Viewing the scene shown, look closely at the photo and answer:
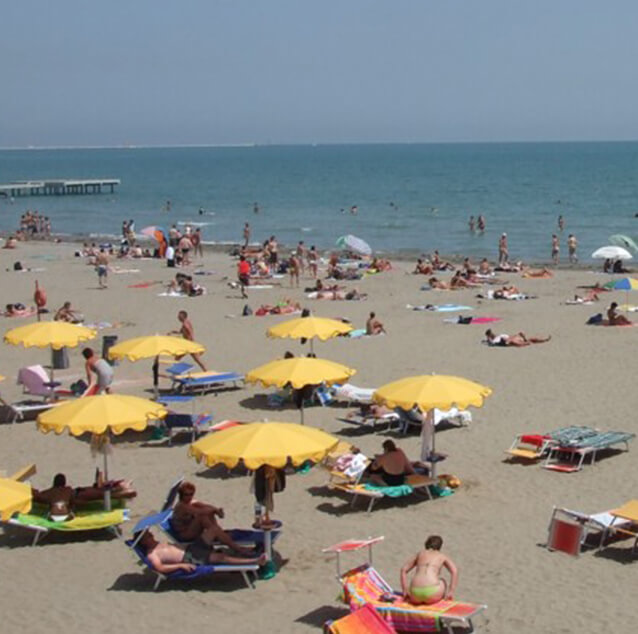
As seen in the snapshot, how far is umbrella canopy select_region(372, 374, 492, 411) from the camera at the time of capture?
11.5 meters

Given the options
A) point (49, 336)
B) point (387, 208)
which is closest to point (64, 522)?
point (49, 336)

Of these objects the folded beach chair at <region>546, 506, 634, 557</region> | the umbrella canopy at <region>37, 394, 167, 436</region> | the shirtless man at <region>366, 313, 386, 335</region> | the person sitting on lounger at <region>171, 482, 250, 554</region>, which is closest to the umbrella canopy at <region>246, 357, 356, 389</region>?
the umbrella canopy at <region>37, 394, 167, 436</region>

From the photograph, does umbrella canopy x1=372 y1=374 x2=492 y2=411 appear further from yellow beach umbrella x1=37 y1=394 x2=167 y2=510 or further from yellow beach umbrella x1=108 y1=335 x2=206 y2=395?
yellow beach umbrella x1=108 y1=335 x2=206 y2=395

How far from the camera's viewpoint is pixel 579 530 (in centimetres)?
995

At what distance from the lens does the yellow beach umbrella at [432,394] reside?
11531mm

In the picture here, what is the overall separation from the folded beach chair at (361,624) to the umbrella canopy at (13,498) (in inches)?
137

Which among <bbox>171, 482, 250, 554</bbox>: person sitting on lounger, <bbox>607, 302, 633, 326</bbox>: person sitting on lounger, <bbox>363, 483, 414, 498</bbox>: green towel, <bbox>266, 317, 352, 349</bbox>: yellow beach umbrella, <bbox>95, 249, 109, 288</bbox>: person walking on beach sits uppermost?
<bbox>266, 317, 352, 349</bbox>: yellow beach umbrella

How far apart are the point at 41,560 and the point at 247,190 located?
3706 inches

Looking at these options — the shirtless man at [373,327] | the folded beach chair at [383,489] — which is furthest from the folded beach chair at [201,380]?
the folded beach chair at [383,489]

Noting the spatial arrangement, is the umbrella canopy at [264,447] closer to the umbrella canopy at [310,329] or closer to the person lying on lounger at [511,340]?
the umbrella canopy at [310,329]

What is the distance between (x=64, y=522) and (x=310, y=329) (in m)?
5.80

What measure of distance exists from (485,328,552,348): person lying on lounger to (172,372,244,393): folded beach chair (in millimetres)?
5902

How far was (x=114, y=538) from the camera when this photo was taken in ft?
35.4

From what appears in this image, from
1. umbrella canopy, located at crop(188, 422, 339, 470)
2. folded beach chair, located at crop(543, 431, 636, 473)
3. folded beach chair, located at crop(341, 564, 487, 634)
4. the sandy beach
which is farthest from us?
folded beach chair, located at crop(543, 431, 636, 473)
